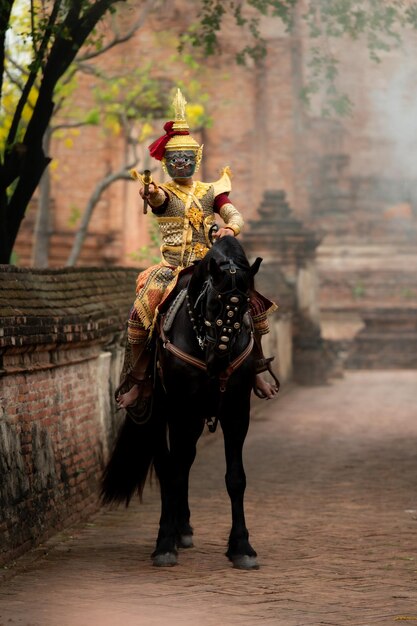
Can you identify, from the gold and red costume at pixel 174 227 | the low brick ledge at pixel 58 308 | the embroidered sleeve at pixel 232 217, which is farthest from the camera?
the gold and red costume at pixel 174 227

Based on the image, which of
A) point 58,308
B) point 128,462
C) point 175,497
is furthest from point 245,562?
point 58,308

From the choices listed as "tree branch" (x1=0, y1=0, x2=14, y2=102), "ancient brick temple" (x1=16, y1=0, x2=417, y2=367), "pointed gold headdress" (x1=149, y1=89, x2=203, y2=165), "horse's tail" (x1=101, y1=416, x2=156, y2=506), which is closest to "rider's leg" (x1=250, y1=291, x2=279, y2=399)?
"horse's tail" (x1=101, y1=416, x2=156, y2=506)

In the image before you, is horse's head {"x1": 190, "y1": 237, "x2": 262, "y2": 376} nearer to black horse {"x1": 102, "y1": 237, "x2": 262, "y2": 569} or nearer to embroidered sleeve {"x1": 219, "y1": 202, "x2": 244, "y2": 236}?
black horse {"x1": 102, "y1": 237, "x2": 262, "y2": 569}

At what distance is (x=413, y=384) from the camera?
2505 centimetres

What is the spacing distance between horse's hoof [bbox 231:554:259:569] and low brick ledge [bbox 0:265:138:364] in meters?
1.87

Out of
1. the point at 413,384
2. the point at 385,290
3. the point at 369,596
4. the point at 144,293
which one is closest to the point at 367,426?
the point at 413,384

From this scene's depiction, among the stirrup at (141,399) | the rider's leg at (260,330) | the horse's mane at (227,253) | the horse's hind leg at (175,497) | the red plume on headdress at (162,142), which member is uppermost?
the red plume on headdress at (162,142)

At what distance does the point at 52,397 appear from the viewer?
9711mm

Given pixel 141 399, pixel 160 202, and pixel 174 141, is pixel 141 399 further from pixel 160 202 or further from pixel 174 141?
pixel 174 141

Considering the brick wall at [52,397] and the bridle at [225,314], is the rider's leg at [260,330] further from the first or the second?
the brick wall at [52,397]

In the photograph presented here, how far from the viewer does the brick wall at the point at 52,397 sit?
855cm

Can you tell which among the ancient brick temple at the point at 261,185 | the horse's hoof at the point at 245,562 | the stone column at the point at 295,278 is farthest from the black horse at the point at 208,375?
the ancient brick temple at the point at 261,185

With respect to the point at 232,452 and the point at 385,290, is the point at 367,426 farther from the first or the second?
the point at 385,290

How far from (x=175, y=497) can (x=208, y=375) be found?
0.96 meters
